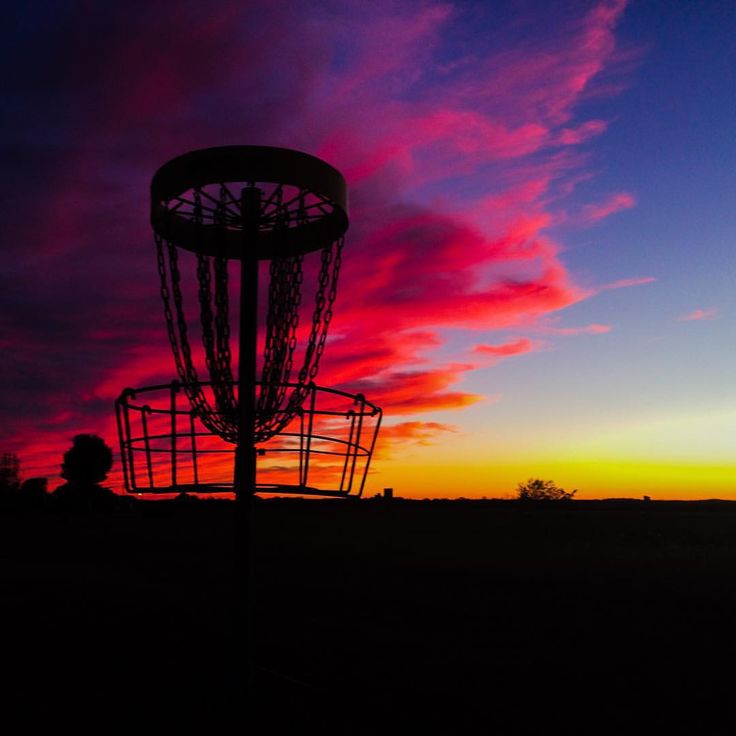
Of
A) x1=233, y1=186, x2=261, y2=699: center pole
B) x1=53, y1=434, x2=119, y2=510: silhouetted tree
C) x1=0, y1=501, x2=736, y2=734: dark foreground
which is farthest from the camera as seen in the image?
x1=53, y1=434, x2=119, y2=510: silhouetted tree

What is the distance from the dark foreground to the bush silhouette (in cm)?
4397

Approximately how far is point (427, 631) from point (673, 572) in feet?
74.4

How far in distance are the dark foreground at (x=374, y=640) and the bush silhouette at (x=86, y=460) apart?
144 feet

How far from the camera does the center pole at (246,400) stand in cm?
581

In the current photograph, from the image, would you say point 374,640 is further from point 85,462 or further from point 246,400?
point 85,462

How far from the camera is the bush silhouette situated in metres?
92.4

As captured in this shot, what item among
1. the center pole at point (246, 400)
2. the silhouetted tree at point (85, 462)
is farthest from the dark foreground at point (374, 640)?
the silhouetted tree at point (85, 462)

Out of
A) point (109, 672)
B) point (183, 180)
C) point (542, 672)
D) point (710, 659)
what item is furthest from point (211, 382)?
point (710, 659)

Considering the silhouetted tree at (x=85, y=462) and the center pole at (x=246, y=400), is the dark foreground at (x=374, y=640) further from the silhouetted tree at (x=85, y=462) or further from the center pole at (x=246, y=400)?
the silhouetted tree at (x=85, y=462)

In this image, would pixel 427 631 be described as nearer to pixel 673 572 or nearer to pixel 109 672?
pixel 109 672

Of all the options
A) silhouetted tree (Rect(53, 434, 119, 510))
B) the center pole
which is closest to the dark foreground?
the center pole

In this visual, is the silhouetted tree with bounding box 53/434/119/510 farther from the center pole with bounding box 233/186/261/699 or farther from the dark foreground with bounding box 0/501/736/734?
the center pole with bounding box 233/186/261/699

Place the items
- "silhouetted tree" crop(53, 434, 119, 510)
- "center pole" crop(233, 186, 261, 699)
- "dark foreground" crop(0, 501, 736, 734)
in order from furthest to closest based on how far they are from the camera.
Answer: "silhouetted tree" crop(53, 434, 119, 510)
"dark foreground" crop(0, 501, 736, 734)
"center pole" crop(233, 186, 261, 699)

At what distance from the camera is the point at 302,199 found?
601 centimetres
